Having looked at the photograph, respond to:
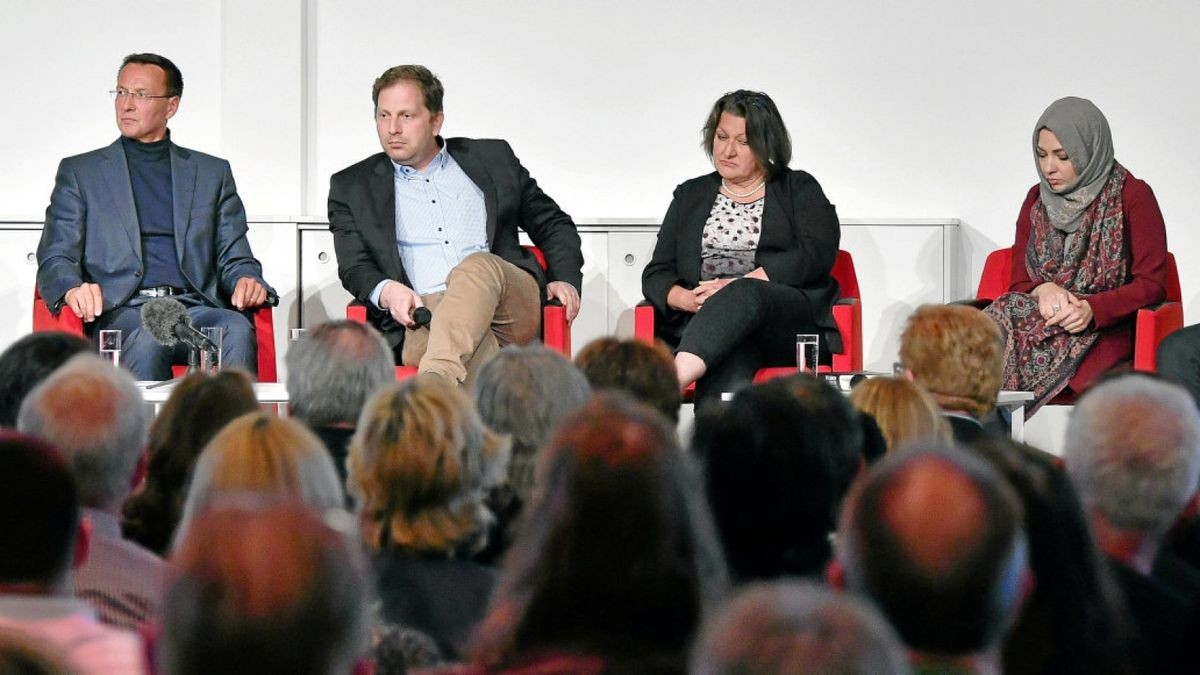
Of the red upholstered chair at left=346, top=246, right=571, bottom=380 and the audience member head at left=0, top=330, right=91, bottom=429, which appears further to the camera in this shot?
the red upholstered chair at left=346, top=246, right=571, bottom=380

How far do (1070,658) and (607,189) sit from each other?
5134 mm

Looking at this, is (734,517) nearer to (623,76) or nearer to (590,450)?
(590,450)

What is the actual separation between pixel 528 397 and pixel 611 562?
1006mm

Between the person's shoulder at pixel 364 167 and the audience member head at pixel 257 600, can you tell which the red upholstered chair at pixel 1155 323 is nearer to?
the person's shoulder at pixel 364 167

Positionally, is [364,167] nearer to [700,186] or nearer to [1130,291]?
[700,186]

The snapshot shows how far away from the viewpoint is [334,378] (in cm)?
290

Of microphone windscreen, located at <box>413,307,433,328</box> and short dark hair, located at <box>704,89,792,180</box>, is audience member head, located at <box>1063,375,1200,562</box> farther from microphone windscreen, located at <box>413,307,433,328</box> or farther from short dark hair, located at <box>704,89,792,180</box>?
short dark hair, located at <box>704,89,792,180</box>

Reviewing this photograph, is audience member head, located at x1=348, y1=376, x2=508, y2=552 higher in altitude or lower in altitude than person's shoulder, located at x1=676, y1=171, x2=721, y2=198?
lower

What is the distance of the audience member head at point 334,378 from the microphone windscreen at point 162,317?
5.72 ft

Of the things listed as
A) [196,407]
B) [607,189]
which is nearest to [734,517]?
[196,407]

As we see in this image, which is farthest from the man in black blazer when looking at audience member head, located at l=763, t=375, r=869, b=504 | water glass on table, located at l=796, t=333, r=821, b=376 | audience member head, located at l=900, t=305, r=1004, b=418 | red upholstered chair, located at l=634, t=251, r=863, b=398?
audience member head, located at l=763, t=375, r=869, b=504

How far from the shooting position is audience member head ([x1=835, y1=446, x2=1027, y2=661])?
1.30m

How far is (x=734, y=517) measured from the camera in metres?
2.05

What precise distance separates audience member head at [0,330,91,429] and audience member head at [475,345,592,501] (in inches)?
34.5
